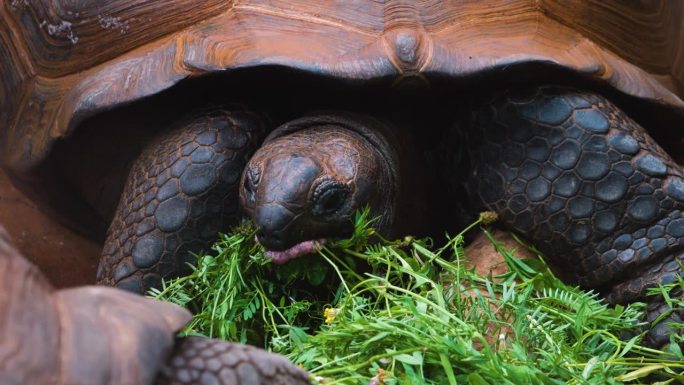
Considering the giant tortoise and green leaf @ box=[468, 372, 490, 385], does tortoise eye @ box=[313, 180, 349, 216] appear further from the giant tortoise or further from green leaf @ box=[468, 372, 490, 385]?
green leaf @ box=[468, 372, 490, 385]

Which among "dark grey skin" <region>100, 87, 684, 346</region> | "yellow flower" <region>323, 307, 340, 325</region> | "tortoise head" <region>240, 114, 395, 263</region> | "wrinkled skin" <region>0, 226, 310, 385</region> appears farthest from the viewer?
"dark grey skin" <region>100, 87, 684, 346</region>

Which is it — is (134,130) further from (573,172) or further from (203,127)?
(573,172)

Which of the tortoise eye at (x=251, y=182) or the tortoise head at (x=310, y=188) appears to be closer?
the tortoise head at (x=310, y=188)

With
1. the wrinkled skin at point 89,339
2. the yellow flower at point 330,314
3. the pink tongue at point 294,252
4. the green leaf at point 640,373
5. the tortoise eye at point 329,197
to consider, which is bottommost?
the green leaf at point 640,373

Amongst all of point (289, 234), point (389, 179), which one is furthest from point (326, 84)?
point (289, 234)

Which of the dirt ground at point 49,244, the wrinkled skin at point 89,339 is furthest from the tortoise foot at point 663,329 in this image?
the dirt ground at point 49,244

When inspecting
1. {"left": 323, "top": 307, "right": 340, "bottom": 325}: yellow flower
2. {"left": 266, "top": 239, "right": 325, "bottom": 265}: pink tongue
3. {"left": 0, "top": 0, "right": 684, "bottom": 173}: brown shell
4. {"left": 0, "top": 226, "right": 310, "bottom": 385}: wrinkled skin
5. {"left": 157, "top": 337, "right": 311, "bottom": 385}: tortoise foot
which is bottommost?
{"left": 323, "top": 307, "right": 340, "bottom": 325}: yellow flower

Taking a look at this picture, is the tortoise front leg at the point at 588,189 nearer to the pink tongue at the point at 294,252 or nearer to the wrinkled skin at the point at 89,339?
the pink tongue at the point at 294,252

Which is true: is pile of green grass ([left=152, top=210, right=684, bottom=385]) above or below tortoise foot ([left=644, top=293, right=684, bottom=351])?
above

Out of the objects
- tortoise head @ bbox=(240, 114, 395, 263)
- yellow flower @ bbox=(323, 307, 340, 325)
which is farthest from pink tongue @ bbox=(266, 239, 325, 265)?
yellow flower @ bbox=(323, 307, 340, 325)
